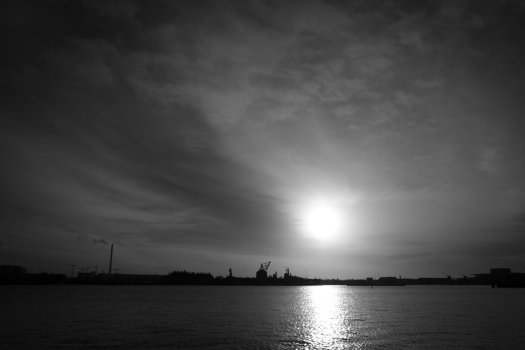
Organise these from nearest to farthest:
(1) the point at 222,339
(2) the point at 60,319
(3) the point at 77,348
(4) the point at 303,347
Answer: (3) the point at 77,348
(4) the point at 303,347
(1) the point at 222,339
(2) the point at 60,319

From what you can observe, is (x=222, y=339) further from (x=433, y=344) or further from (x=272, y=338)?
(x=433, y=344)

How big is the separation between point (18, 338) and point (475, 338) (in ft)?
210

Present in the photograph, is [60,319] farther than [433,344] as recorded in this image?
Yes

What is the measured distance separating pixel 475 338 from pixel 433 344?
30.4ft

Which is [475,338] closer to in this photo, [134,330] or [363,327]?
[363,327]

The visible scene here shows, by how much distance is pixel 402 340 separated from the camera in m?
52.2

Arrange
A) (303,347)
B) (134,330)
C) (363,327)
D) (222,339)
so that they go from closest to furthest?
1. (303,347)
2. (222,339)
3. (134,330)
4. (363,327)

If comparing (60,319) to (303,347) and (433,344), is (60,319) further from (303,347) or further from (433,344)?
(433,344)

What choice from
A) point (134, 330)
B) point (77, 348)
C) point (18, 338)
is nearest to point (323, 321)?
point (134, 330)

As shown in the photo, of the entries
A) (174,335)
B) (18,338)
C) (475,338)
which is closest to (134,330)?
(174,335)

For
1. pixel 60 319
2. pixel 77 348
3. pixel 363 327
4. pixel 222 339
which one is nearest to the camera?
pixel 77 348

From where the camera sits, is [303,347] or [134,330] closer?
[303,347]

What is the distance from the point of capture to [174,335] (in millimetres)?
54344

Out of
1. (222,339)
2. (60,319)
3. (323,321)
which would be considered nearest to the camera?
(222,339)
